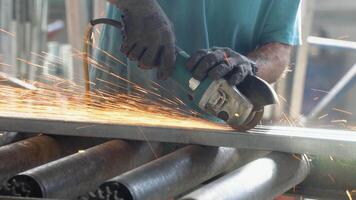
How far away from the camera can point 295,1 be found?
2697 millimetres

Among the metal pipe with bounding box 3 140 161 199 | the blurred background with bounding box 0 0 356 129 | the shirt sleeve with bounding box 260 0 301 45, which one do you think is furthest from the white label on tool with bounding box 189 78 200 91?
the blurred background with bounding box 0 0 356 129

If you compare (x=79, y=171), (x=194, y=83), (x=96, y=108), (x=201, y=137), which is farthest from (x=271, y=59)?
(x=79, y=171)

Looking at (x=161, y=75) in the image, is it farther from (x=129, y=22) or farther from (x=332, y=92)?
(x=332, y=92)

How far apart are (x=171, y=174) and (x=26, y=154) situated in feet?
1.44

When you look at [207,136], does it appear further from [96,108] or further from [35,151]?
[96,108]

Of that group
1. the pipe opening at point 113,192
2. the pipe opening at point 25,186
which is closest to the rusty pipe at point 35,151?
the pipe opening at point 25,186

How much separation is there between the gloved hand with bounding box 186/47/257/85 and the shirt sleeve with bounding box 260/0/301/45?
833 mm

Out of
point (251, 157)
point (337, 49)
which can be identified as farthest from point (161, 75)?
point (337, 49)

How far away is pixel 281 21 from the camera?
270 centimetres

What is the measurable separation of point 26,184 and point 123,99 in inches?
45.6

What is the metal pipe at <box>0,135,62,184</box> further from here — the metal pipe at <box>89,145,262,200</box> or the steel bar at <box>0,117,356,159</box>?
the metal pipe at <box>89,145,262,200</box>

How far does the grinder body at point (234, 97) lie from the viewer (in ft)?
6.17

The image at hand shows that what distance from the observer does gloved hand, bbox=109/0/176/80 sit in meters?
1.92

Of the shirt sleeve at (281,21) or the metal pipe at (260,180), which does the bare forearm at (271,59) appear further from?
the metal pipe at (260,180)
